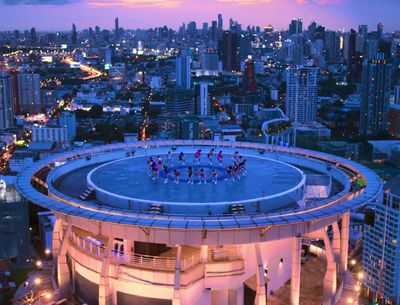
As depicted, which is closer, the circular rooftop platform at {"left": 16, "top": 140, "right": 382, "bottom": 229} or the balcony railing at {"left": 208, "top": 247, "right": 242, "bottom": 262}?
the circular rooftop platform at {"left": 16, "top": 140, "right": 382, "bottom": 229}

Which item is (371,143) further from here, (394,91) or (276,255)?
(276,255)

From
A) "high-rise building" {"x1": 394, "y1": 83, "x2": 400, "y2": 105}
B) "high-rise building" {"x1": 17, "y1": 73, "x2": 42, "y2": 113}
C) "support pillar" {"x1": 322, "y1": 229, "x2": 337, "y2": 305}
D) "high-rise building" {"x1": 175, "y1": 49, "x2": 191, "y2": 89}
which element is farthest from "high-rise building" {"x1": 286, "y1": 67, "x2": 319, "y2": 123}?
"support pillar" {"x1": 322, "y1": 229, "x2": 337, "y2": 305}

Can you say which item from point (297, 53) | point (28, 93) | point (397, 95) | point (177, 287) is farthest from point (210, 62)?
point (177, 287)

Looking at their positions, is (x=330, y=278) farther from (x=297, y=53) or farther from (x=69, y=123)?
(x=297, y=53)

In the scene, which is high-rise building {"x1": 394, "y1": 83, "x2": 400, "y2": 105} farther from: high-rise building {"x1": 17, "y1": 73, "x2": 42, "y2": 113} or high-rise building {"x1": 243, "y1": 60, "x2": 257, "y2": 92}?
high-rise building {"x1": 17, "y1": 73, "x2": 42, "y2": 113}

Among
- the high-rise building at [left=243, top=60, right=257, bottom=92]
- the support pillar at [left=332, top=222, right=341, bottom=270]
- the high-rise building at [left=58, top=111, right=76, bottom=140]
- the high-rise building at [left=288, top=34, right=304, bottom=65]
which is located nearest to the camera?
the support pillar at [left=332, top=222, right=341, bottom=270]

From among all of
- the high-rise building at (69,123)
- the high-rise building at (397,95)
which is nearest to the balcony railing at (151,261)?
the high-rise building at (69,123)

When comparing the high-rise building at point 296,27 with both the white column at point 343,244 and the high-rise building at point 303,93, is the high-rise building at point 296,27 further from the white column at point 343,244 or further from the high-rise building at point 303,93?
the white column at point 343,244
